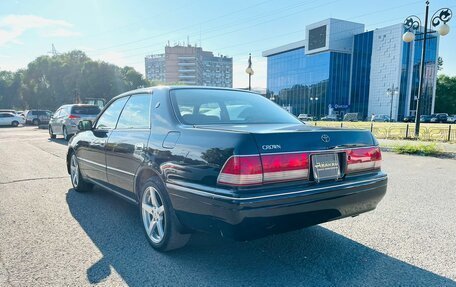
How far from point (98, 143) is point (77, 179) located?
4.58 feet

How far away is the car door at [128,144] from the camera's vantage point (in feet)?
11.4

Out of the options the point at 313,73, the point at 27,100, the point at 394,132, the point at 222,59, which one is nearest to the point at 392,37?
the point at 313,73

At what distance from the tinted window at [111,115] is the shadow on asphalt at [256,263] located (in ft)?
4.63

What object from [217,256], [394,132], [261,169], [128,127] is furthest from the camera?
[394,132]

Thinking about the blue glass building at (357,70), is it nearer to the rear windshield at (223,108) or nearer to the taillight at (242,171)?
the rear windshield at (223,108)

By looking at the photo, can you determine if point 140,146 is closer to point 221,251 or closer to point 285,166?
point 221,251

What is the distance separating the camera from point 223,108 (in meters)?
3.80

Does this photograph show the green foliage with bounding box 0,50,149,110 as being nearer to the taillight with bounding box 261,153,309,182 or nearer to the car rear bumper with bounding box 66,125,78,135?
the car rear bumper with bounding box 66,125,78,135

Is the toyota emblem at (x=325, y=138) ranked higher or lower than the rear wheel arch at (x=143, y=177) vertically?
higher

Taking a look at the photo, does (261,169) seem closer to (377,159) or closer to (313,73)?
(377,159)

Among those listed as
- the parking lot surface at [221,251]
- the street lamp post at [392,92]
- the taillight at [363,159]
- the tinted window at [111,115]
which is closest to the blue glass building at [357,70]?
the street lamp post at [392,92]

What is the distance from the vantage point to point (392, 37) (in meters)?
61.2

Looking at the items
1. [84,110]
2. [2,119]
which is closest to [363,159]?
[84,110]

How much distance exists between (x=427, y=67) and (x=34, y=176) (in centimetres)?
6995
